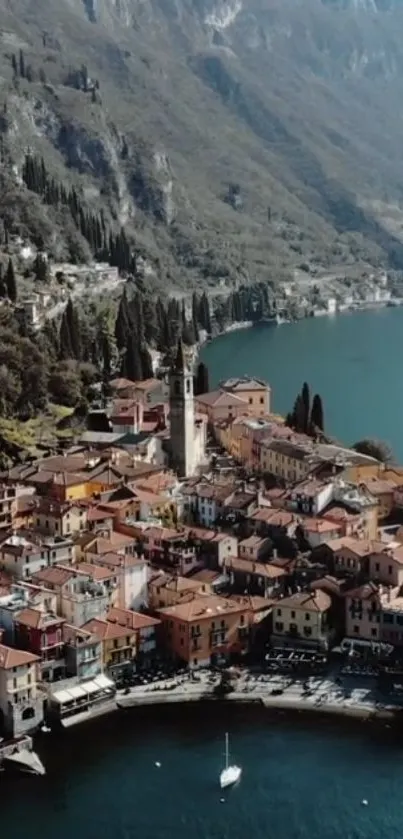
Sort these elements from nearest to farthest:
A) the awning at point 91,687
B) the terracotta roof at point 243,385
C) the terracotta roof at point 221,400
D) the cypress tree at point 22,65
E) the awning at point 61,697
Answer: the awning at point 61,697 → the awning at point 91,687 → the terracotta roof at point 221,400 → the terracotta roof at point 243,385 → the cypress tree at point 22,65

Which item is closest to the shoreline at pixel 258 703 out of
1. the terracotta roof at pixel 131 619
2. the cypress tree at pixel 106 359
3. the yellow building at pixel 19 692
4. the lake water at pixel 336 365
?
the yellow building at pixel 19 692

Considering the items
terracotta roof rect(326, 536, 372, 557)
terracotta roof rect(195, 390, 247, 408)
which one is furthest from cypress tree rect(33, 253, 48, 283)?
terracotta roof rect(326, 536, 372, 557)

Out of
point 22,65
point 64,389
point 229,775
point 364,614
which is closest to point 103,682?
point 229,775

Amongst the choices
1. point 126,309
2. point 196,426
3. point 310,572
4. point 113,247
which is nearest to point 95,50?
point 113,247

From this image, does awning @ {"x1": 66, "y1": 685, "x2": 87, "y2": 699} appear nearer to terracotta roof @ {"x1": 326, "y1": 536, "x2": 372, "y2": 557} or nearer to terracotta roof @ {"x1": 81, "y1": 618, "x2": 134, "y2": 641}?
terracotta roof @ {"x1": 81, "y1": 618, "x2": 134, "y2": 641}

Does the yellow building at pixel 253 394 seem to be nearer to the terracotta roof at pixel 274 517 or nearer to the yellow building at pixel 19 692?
the terracotta roof at pixel 274 517

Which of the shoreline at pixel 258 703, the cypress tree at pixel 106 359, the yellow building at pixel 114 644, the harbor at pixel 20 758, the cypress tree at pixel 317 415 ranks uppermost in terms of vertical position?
the cypress tree at pixel 106 359

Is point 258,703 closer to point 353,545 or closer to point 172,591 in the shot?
point 172,591

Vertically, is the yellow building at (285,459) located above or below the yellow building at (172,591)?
above
